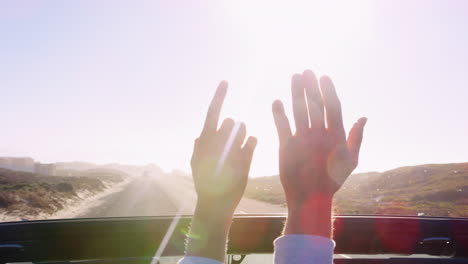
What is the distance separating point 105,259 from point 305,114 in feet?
4.64

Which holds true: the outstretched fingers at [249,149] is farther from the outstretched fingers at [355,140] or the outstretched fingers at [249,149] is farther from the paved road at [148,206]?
the paved road at [148,206]

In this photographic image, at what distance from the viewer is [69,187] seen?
3778cm

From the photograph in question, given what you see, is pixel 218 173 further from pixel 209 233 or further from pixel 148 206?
pixel 148 206

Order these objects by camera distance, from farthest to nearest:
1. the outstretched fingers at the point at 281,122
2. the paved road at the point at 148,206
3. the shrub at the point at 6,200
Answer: the shrub at the point at 6,200 < the paved road at the point at 148,206 < the outstretched fingers at the point at 281,122

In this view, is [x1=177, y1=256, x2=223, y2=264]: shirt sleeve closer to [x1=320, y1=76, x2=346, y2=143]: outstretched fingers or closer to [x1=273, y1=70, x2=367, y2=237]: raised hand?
[x1=273, y1=70, x2=367, y2=237]: raised hand

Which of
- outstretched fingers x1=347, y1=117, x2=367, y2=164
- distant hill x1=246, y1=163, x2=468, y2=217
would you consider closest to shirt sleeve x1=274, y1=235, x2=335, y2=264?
outstretched fingers x1=347, y1=117, x2=367, y2=164

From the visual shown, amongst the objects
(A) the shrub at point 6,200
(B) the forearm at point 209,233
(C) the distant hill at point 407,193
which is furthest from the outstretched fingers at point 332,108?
(A) the shrub at point 6,200

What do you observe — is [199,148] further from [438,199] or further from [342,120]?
[438,199]

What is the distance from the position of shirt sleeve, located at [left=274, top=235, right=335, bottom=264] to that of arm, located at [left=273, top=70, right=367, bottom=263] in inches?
3.1

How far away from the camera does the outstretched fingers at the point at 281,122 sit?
1.48m

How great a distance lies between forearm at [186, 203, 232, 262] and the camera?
4.30 ft

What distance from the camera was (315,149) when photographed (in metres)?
1.41

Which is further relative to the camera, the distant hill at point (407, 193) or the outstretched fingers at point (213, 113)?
the distant hill at point (407, 193)

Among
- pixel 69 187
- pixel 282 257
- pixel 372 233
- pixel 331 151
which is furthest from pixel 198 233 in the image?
pixel 69 187
